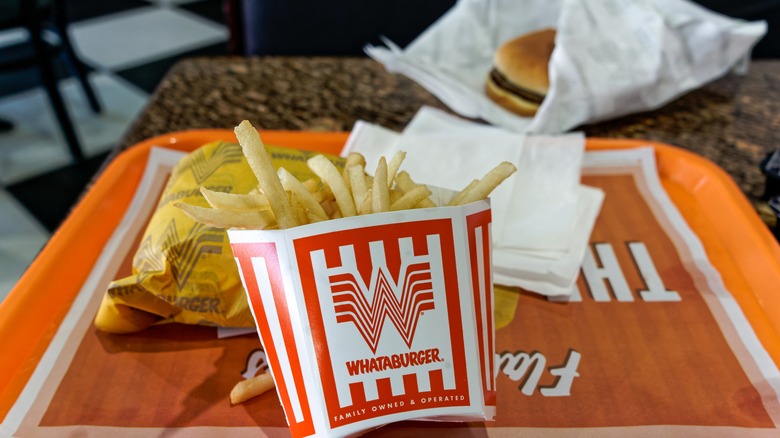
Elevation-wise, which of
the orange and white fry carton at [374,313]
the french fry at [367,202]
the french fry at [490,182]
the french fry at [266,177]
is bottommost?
the orange and white fry carton at [374,313]

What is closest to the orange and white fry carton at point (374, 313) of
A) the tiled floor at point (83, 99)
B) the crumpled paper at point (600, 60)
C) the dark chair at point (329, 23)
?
the crumpled paper at point (600, 60)

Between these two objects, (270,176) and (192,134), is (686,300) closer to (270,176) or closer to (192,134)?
(270,176)

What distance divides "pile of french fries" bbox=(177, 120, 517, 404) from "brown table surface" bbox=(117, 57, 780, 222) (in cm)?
63

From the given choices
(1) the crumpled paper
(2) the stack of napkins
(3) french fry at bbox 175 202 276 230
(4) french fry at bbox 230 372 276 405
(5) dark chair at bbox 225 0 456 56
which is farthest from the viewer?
(5) dark chair at bbox 225 0 456 56

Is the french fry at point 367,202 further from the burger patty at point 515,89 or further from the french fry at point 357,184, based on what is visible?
the burger patty at point 515,89

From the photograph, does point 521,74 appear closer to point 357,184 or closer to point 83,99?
point 357,184

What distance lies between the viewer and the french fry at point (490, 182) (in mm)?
702

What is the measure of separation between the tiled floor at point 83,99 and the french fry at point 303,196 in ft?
4.86

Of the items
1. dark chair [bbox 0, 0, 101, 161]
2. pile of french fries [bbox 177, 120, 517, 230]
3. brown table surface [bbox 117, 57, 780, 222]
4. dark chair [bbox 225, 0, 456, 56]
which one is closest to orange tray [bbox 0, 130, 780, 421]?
brown table surface [bbox 117, 57, 780, 222]

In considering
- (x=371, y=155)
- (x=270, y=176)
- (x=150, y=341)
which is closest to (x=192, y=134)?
(x=371, y=155)

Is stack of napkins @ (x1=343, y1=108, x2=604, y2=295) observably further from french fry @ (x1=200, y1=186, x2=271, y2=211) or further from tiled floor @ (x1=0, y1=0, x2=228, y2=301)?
tiled floor @ (x1=0, y1=0, x2=228, y2=301)

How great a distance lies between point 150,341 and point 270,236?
36 centimetres

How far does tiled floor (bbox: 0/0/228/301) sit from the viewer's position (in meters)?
2.33

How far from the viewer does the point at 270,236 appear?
2.09ft
